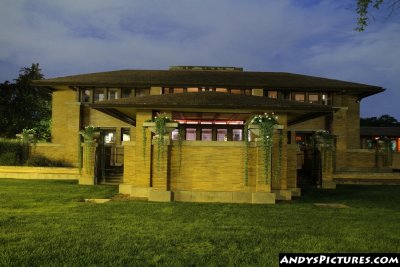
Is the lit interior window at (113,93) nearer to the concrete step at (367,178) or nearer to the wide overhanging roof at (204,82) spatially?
the wide overhanging roof at (204,82)

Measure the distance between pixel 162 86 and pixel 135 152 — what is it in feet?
47.7

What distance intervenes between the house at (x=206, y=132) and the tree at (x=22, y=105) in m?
16.2

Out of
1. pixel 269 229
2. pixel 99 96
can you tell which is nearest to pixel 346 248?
pixel 269 229

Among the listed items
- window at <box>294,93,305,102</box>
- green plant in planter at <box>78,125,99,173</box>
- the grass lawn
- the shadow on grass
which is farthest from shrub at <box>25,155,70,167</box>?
window at <box>294,93,305,102</box>

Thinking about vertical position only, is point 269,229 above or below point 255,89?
below

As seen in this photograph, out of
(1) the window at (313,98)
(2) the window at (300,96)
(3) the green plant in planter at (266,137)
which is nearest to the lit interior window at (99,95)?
(2) the window at (300,96)

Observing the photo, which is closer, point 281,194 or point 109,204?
point 109,204

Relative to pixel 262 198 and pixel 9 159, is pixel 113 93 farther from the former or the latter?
pixel 262 198

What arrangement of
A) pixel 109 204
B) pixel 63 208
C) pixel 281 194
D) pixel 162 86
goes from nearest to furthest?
pixel 63 208
pixel 109 204
pixel 281 194
pixel 162 86

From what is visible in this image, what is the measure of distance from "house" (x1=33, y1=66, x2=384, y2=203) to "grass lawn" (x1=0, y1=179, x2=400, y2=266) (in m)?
1.38

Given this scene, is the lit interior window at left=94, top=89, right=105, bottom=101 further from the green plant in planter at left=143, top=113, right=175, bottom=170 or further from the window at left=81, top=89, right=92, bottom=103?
the green plant in planter at left=143, top=113, right=175, bottom=170

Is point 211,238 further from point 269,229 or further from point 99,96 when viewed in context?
point 99,96

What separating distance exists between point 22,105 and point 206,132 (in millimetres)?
32796

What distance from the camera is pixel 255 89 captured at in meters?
30.0
